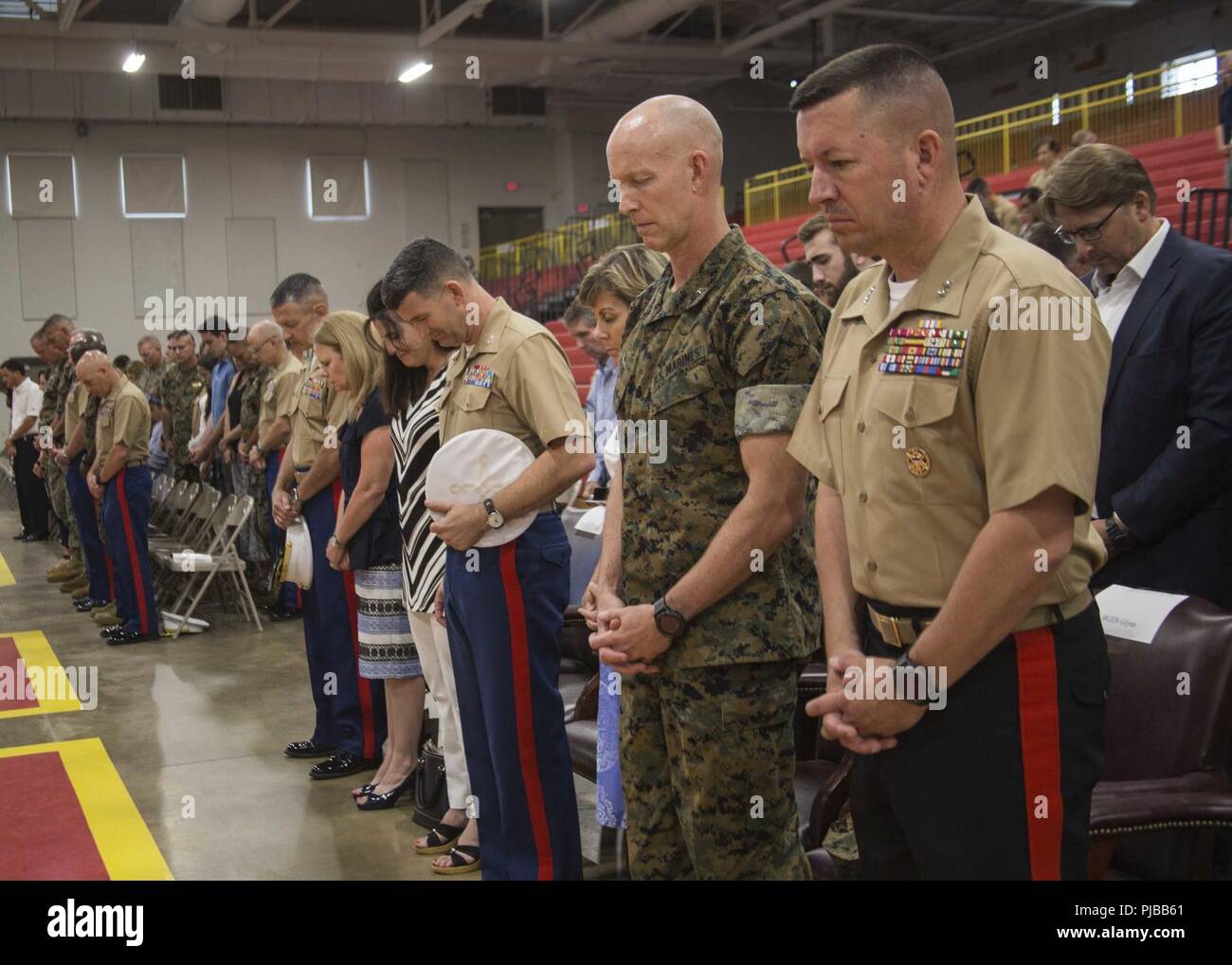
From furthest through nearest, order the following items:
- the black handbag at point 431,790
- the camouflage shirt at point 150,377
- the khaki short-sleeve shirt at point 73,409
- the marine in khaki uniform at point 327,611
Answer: the camouflage shirt at point 150,377 < the khaki short-sleeve shirt at point 73,409 < the marine in khaki uniform at point 327,611 < the black handbag at point 431,790

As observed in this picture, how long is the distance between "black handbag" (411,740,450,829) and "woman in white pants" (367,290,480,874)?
120 mm

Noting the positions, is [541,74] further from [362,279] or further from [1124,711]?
[1124,711]

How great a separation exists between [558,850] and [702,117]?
1704 millimetres

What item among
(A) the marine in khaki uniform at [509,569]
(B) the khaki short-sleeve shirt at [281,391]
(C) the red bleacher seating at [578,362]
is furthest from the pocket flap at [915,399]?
(C) the red bleacher seating at [578,362]

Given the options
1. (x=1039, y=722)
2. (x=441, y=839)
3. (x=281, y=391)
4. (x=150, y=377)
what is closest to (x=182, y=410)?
(x=150, y=377)

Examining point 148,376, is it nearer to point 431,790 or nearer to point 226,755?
point 226,755

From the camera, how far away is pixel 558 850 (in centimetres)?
279

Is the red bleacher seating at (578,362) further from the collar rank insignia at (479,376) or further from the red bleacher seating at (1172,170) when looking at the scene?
the collar rank insignia at (479,376)

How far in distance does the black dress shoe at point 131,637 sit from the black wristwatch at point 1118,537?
552cm

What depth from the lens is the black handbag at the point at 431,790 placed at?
3604 mm

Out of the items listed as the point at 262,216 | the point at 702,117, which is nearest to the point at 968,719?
the point at 702,117

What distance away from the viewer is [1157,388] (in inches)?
96.6

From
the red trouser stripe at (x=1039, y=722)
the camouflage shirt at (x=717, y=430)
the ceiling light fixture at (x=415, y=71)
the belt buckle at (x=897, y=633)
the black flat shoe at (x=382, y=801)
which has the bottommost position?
the black flat shoe at (x=382, y=801)

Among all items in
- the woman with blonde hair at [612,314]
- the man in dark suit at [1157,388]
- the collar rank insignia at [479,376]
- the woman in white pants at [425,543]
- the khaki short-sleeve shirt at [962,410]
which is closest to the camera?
the khaki short-sleeve shirt at [962,410]
